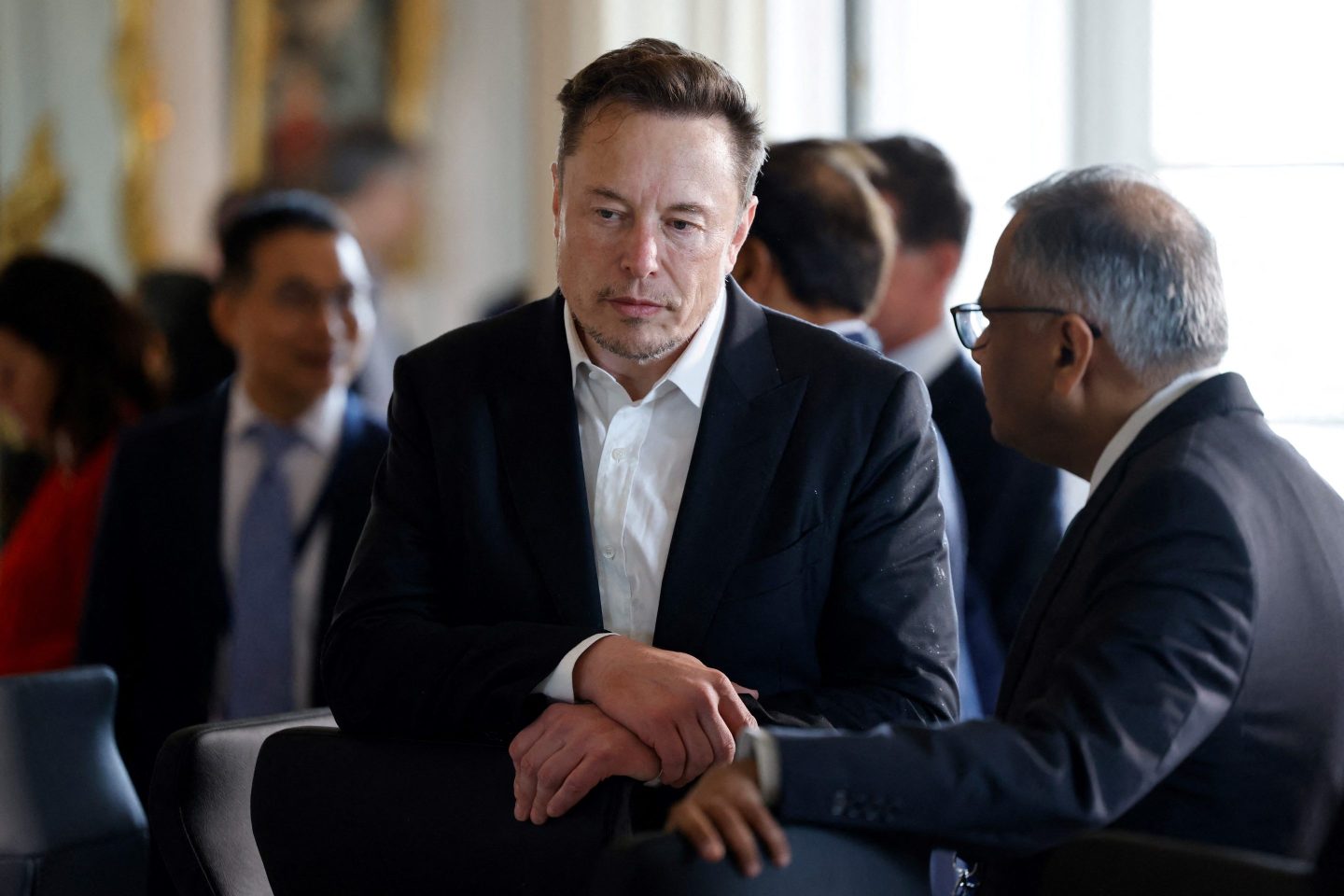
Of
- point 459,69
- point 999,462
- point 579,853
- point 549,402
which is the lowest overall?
point 579,853

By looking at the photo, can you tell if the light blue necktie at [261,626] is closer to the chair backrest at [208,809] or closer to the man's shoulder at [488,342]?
the chair backrest at [208,809]

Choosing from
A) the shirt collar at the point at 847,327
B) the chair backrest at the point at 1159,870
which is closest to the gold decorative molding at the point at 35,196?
the shirt collar at the point at 847,327

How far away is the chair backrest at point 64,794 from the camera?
241 centimetres

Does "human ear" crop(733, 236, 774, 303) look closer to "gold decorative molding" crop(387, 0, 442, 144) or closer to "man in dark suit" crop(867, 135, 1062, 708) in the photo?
"man in dark suit" crop(867, 135, 1062, 708)

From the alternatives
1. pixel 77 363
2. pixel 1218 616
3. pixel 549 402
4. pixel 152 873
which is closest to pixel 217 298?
pixel 77 363

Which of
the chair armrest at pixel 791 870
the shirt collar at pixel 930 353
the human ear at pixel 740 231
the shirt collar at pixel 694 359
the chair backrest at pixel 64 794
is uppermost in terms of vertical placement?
the human ear at pixel 740 231

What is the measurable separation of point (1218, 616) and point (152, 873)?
7.14 ft

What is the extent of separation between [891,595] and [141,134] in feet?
18.9

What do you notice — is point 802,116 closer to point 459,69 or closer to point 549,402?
point 459,69

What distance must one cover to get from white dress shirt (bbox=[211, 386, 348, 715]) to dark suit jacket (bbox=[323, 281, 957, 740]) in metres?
1.11

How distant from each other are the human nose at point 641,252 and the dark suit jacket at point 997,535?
1.19 metres

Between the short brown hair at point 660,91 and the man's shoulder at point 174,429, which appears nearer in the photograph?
the short brown hair at point 660,91

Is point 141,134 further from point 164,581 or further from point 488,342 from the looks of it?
point 488,342

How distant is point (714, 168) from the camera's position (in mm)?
2008
